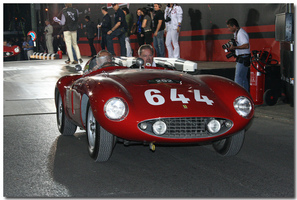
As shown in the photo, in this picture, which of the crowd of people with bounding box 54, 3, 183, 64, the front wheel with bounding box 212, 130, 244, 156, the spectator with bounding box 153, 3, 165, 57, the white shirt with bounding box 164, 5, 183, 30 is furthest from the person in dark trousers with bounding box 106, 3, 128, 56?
the front wheel with bounding box 212, 130, 244, 156

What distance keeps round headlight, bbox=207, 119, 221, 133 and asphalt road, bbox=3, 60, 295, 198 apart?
366 millimetres

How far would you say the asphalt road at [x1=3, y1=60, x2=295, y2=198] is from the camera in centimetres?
420

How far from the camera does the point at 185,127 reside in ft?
16.3

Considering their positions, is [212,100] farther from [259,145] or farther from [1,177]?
[1,177]

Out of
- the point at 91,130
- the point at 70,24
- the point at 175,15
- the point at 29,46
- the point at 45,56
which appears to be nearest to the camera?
the point at 91,130

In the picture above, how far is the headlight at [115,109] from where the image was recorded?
494 cm

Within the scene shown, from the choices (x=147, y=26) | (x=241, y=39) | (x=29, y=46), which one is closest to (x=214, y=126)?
(x=241, y=39)

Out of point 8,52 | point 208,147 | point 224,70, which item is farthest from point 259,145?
point 8,52

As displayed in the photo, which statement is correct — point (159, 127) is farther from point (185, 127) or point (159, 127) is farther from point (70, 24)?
point (70, 24)

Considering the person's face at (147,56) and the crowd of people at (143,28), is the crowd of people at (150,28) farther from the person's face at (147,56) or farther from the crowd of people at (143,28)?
the person's face at (147,56)

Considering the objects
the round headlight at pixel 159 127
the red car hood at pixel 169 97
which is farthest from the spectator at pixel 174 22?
the round headlight at pixel 159 127

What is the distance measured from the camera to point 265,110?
8.79m

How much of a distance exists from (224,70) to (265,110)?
3676 millimetres

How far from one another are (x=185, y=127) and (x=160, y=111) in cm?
30
